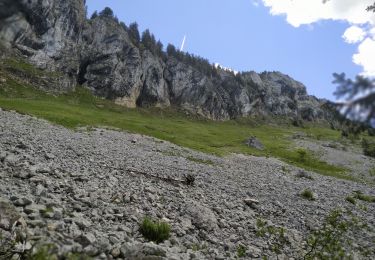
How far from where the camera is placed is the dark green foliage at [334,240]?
15.8m

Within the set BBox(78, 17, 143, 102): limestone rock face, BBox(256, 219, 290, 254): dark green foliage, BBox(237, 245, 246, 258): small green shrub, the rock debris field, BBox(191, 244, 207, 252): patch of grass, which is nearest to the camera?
the rock debris field

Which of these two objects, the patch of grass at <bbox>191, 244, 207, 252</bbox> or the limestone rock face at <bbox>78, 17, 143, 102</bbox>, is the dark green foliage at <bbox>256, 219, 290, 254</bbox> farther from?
the limestone rock face at <bbox>78, 17, 143, 102</bbox>

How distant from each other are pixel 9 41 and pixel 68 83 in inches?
1007

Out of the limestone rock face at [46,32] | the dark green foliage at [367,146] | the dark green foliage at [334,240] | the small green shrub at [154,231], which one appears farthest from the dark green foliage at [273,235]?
the limestone rock face at [46,32]

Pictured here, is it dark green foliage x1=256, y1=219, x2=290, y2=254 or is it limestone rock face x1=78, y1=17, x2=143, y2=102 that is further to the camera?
limestone rock face x1=78, y1=17, x2=143, y2=102

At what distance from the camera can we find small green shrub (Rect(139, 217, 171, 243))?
Result: 555 inches

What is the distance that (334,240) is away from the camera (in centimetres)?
1680

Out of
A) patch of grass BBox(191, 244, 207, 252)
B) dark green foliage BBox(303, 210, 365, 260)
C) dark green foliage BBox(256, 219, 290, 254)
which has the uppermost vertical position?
dark green foliage BBox(303, 210, 365, 260)

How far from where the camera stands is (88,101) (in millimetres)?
148125

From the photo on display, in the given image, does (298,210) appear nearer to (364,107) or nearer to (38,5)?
(364,107)

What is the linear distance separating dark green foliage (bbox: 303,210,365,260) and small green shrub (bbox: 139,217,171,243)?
5542 mm

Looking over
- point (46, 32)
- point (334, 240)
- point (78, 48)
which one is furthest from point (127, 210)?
point (78, 48)

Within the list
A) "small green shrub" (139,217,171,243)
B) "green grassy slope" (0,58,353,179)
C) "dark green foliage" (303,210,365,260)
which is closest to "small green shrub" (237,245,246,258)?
"dark green foliage" (303,210,365,260)

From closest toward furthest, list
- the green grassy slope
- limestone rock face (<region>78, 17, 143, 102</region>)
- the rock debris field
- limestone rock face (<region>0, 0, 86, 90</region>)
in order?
1. the rock debris field
2. the green grassy slope
3. limestone rock face (<region>0, 0, 86, 90</region>)
4. limestone rock face (<region>78, 17, 143, 102</region>)
